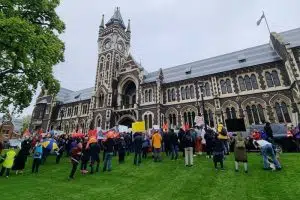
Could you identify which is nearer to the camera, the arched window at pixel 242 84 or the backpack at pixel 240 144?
the backpack at pixel 240 144

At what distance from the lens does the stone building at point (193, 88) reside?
25547 millimetres

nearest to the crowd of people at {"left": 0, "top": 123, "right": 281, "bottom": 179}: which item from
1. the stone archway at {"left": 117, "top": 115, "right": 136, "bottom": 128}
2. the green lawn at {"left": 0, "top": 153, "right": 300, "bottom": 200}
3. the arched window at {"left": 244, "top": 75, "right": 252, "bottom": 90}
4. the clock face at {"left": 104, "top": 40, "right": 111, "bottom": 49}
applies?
the green lawn at {"left": 0, "top": 153, "right": 300, "bottom": 200}

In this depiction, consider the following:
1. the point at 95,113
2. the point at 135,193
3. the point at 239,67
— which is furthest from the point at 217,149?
the point at 95,113

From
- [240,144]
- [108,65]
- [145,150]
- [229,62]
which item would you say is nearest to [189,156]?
[240,144]

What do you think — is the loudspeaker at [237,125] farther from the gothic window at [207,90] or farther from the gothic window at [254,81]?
the gothic window at [207,90]

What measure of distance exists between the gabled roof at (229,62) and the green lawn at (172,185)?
74.4ft

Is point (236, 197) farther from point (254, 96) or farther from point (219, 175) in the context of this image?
point (254, 96)

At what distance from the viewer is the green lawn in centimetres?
690

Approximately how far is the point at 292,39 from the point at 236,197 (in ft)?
96.5

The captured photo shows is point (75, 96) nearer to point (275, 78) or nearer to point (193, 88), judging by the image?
point (193, 88)

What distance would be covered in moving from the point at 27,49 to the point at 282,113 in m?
27.7

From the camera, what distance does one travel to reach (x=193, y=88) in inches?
1265

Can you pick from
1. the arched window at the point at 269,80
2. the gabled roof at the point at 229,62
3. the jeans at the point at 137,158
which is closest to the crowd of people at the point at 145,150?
the jeans at the point at 137,158

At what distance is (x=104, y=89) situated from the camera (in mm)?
38969
